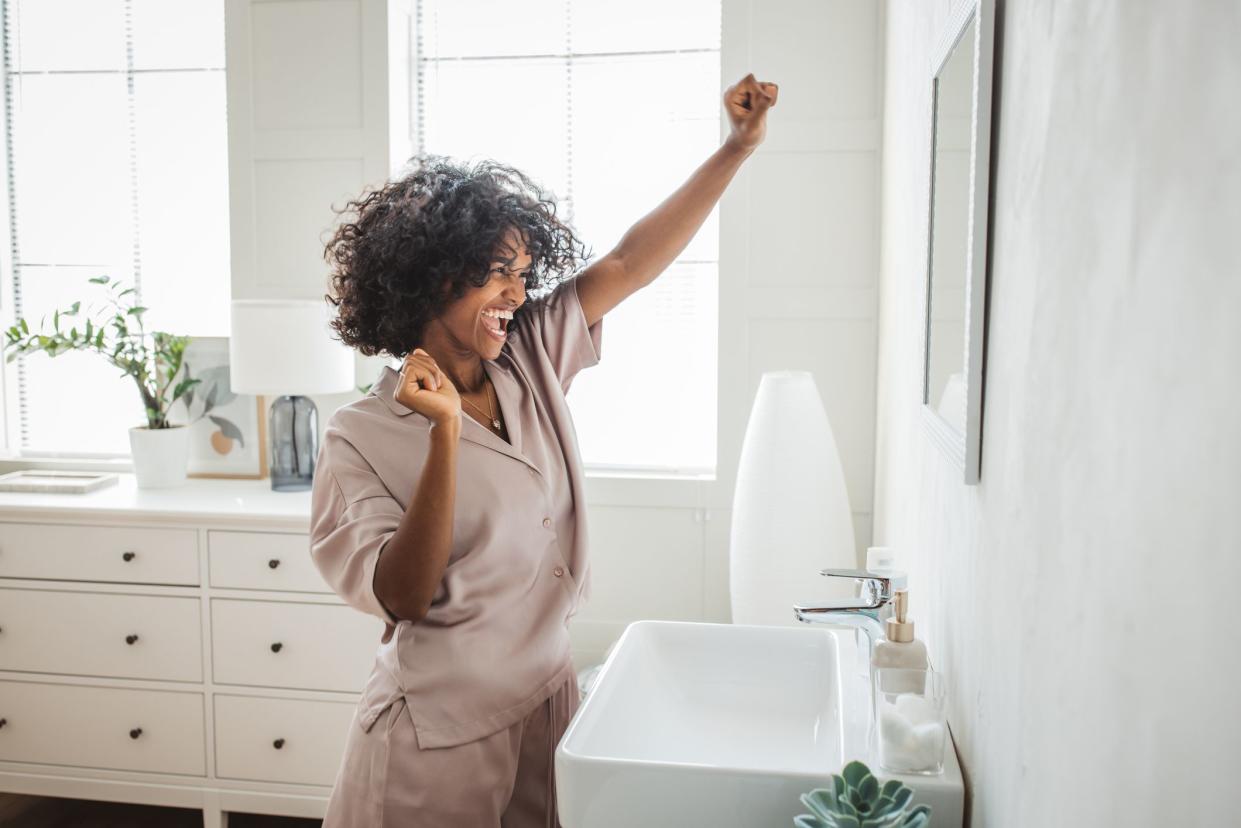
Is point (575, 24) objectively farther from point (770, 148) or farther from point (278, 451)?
point (278, 451)

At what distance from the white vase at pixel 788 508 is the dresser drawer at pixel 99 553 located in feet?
4.67

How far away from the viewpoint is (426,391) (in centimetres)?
117

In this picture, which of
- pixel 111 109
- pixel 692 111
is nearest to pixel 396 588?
pixel 692 111

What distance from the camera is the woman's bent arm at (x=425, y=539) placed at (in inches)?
47.5

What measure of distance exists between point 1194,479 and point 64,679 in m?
2.85

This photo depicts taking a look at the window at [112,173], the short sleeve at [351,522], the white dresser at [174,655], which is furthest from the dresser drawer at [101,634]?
the short sleeve at [351,522]

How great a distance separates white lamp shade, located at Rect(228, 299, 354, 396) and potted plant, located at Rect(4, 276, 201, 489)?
363mm

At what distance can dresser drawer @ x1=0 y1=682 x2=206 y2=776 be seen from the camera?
260cm

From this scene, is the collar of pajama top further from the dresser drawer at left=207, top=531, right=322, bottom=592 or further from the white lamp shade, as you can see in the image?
the white lamp shade

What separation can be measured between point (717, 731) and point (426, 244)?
0.77 m

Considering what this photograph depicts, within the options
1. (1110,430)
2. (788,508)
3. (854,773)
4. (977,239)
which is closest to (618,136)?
(788,508)

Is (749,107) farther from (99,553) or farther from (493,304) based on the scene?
(99,553)

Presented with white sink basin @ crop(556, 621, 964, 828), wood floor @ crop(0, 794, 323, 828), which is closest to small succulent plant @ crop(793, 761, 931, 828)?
white sink basin @ crop(556, 621, 964, 828)

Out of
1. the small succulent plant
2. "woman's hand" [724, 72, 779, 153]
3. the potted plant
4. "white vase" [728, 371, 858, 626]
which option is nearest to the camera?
the small succulent plant
